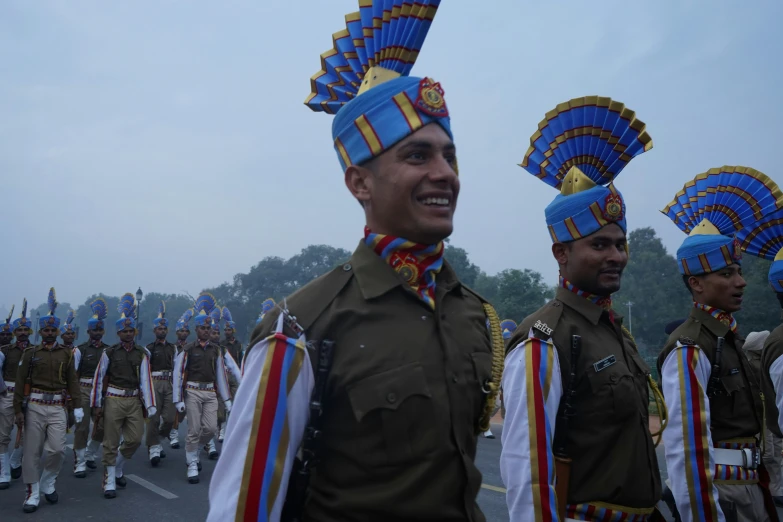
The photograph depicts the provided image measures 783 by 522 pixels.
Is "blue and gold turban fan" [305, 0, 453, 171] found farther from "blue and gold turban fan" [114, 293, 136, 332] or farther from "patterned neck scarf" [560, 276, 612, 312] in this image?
"blue and gold turban fan" [114, 293, 136, 332]

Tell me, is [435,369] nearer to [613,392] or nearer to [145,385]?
[613,392]

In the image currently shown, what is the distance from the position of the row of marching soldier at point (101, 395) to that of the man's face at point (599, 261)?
809 cm

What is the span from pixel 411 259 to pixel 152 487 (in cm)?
909

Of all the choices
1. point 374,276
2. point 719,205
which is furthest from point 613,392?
point 719,205

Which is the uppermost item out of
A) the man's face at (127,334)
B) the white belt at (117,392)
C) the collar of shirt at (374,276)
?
the man's face at (127,334)

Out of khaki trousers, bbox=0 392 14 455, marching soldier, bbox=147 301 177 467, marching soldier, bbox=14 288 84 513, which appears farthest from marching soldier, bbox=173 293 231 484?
Answer: khaki trousers, bbox=0 392 14 455

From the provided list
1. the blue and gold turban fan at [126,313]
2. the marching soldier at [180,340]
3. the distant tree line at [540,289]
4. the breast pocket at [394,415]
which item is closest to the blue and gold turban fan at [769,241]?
A: the breast pocket at [394,415]

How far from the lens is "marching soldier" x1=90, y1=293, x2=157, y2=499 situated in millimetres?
9930

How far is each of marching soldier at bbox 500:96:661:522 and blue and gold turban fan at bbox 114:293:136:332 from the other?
909cm

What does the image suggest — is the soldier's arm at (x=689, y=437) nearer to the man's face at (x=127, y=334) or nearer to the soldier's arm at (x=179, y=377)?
the man's face at (x=127, y=334)

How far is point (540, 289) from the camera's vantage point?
1900 inches

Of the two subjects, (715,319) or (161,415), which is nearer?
(715,319)

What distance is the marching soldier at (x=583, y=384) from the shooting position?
3.11 m

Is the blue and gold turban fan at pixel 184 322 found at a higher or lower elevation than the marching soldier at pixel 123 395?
higher
